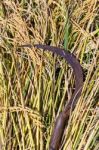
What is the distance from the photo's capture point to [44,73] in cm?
164

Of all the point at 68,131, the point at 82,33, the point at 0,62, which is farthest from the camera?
the point at 82,33

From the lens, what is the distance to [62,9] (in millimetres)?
1881

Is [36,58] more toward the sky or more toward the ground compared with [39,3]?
more toward the ground

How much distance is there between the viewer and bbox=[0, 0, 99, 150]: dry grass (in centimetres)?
152

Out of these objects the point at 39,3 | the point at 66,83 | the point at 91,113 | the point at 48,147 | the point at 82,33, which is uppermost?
the point at 39,3

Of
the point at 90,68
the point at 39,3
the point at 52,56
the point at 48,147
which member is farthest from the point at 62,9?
the point at 48,147

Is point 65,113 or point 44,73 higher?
point 44,73

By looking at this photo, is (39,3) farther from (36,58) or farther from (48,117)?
(48,117)

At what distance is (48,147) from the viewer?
1.53 metres

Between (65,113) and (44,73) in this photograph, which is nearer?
(65,113)

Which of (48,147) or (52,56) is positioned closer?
(48,147)

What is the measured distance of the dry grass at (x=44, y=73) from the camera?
4.98ft

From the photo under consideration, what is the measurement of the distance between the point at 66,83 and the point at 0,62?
0.28 meters

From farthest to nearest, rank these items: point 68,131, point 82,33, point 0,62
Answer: point 82,33 < point 0,62 < point 68,131
